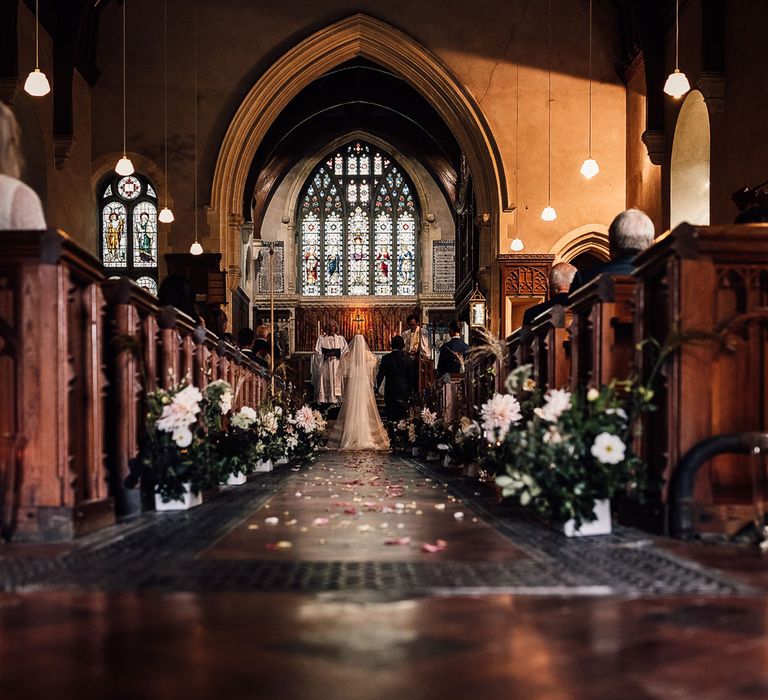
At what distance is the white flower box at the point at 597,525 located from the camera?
362 centimetres

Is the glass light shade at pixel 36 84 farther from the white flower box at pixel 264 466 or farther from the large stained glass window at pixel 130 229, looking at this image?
the large stained glass window at pixel 130 229

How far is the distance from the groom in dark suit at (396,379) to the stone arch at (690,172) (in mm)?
4043

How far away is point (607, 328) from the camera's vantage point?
4215 mm

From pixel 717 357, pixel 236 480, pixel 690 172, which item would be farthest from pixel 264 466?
pixel 690 172

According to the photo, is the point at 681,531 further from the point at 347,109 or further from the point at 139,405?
the point at 347,109

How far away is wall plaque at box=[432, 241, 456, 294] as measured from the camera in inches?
1019

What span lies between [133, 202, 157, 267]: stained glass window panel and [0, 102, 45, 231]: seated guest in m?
14.9

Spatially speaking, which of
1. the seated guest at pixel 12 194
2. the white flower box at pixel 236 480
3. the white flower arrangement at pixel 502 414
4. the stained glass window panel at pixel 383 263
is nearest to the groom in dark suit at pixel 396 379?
the white flower box at pixel 236 480

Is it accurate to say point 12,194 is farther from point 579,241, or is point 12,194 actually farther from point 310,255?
point 310,255

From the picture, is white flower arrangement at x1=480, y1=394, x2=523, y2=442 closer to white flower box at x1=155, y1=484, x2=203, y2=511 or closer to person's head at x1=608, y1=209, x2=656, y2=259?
person's head at x1=608, y1=209, x2=656, y2=259

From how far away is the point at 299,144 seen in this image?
24797 mm

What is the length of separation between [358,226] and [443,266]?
2561mm

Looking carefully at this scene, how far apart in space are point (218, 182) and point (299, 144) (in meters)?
9.52

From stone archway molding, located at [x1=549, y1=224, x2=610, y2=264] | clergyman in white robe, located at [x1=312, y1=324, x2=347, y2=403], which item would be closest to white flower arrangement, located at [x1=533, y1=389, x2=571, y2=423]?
stone archway molding, located at [x1=549, y1=224, x2=610, y2=264]
